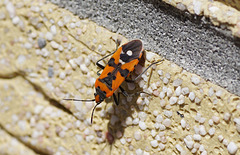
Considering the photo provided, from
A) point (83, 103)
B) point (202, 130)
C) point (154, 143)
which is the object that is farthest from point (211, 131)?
point (83, 103)

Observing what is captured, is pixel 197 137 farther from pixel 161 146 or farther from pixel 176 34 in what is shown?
pixel 176 34

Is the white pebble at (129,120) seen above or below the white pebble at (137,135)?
above

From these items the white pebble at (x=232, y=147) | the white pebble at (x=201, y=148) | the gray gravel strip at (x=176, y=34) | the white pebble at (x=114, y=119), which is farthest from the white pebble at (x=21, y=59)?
the white pebble at (x=232, y=147)

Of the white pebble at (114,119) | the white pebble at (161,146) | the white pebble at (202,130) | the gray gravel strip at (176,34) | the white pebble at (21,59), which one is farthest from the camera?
the white pebble at (21,59)

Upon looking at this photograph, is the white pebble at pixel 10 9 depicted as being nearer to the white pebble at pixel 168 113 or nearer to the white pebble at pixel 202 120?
the white pebble at pixel 168 113

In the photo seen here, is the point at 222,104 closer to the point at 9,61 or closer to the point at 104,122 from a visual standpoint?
the point at 104,122

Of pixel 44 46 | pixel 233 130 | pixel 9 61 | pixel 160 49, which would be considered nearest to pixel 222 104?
pixel 233 130

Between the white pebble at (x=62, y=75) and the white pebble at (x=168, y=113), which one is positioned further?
the white pebble at (x=62, y=75)

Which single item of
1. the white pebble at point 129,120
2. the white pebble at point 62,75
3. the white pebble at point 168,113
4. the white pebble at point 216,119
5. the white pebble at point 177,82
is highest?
the white pebble at point 177,82
